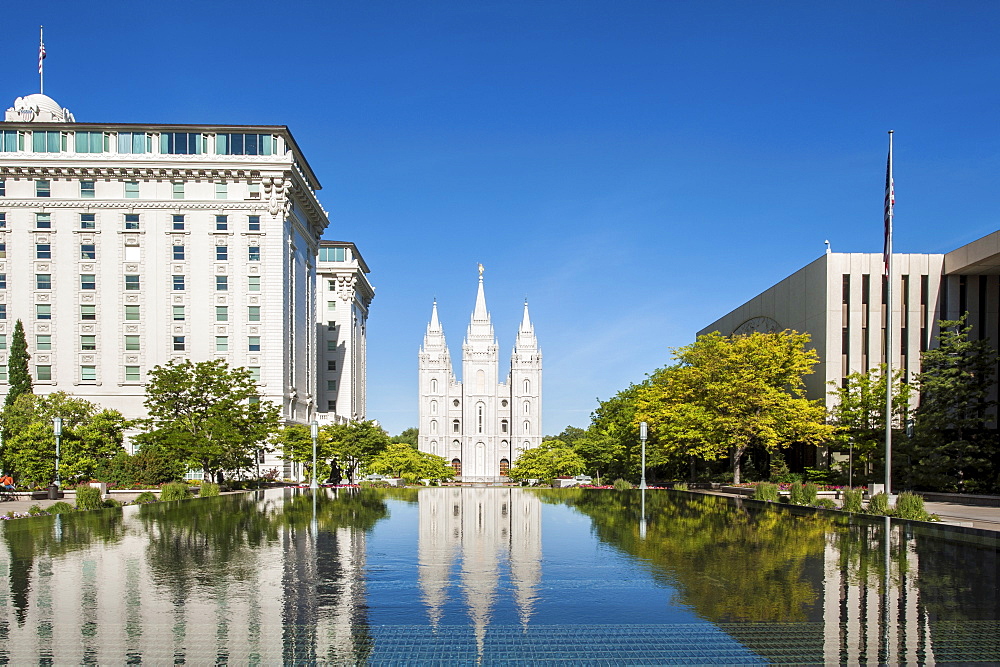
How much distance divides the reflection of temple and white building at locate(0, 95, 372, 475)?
4310 cm

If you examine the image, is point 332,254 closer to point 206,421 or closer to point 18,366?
point 18,366

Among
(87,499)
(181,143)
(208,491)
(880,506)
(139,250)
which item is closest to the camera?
(880,506)

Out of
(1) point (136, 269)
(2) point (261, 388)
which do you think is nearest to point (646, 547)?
(2) point (261, 388)

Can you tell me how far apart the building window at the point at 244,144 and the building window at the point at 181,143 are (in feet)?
4.96

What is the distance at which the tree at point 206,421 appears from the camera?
4525 centimetres

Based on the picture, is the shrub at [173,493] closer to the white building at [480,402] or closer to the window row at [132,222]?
the window row at [132,222]

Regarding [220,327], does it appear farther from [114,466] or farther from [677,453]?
[677,453]

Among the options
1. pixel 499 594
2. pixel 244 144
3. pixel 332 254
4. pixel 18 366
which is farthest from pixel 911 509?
pixel 332 254

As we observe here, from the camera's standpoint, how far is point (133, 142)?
215ft

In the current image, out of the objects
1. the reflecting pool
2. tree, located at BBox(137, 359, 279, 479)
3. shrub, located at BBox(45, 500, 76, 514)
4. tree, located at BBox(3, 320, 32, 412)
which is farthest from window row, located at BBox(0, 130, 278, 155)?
the reflecting pool

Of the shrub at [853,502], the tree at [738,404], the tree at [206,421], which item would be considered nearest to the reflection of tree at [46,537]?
the tree at [206,421]

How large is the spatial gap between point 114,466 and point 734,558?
39.5 meters

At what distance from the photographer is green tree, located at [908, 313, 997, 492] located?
3866cm

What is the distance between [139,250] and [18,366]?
13087mm
